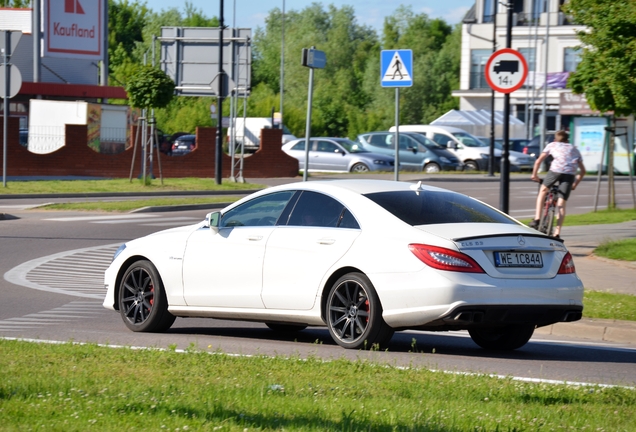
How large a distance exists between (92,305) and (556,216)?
874 centimetres

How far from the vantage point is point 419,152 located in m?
44.2

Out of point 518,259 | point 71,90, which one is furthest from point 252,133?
point 518,259

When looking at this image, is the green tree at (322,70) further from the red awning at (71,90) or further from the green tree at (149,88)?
the green tree at (149,88)

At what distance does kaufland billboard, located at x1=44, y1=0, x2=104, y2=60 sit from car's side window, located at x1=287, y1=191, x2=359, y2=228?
148 ft

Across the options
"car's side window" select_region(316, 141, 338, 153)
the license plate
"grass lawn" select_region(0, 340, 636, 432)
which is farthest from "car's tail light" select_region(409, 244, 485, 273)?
"car's side window" select_region(316, 141, 338, 153)

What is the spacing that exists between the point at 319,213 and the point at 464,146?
39693 mm

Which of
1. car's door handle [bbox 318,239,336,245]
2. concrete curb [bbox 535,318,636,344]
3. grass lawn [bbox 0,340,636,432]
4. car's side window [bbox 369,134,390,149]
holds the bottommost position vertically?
concrete curb [bbox 535,318,636,344]

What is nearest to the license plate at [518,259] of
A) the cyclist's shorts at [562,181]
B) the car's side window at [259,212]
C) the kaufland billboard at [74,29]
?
the car's side window at [259,212]

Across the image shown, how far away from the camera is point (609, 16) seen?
20516mm

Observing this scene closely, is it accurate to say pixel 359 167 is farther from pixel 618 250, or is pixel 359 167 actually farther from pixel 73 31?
pixel 618 250

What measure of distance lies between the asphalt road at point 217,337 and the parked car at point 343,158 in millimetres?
25467

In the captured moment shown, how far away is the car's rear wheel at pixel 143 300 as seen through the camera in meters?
9.70

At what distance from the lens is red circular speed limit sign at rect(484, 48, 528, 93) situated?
1541cm

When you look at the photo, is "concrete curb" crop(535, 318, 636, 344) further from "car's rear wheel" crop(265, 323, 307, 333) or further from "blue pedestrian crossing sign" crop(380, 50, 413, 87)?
"blue pedestrian crossing sign" crop(380, 50, 413, 87)
